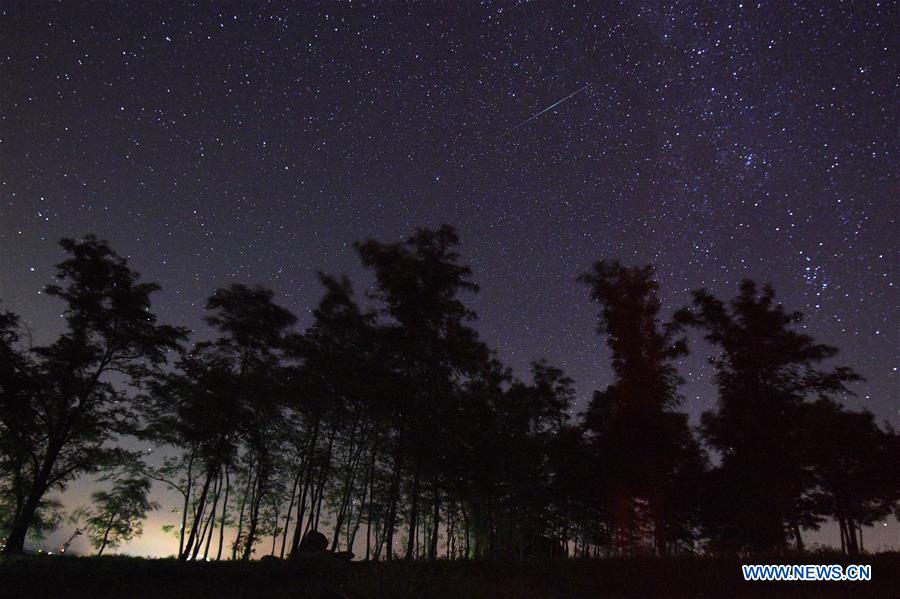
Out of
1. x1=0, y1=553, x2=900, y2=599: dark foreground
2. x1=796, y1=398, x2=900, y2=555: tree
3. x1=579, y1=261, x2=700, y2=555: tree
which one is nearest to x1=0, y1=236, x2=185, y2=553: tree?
x1=0, y1=553, x2=900, y2=599: dark foreground

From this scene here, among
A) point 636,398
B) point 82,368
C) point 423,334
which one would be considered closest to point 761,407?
point 636,398

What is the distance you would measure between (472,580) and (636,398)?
17182mm

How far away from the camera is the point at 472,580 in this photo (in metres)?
11.9

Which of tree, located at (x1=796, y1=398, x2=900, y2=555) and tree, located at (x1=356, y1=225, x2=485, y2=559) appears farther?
tree, located at (x1=796, y1=398, x2=900, y2=555)

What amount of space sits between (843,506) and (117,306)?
43853mm

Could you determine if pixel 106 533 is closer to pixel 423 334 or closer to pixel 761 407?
pixel 423 334

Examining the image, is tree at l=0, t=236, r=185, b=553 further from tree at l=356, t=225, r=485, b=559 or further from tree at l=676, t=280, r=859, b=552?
tree at l=676, t=280, r=859, b=552

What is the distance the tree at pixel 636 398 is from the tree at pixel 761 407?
205 centimetres

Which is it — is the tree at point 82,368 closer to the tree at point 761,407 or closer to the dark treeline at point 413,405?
the dark treeline at point 413,405

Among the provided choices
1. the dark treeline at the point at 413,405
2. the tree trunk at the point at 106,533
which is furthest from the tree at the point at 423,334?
the tree trunk at the point at 106,533

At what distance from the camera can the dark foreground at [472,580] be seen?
11.8 meters

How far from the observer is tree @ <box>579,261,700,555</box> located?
26.2 m

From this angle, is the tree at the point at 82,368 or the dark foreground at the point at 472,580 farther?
the tree at the point at 82,368

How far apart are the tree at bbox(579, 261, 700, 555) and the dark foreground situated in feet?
36.1
